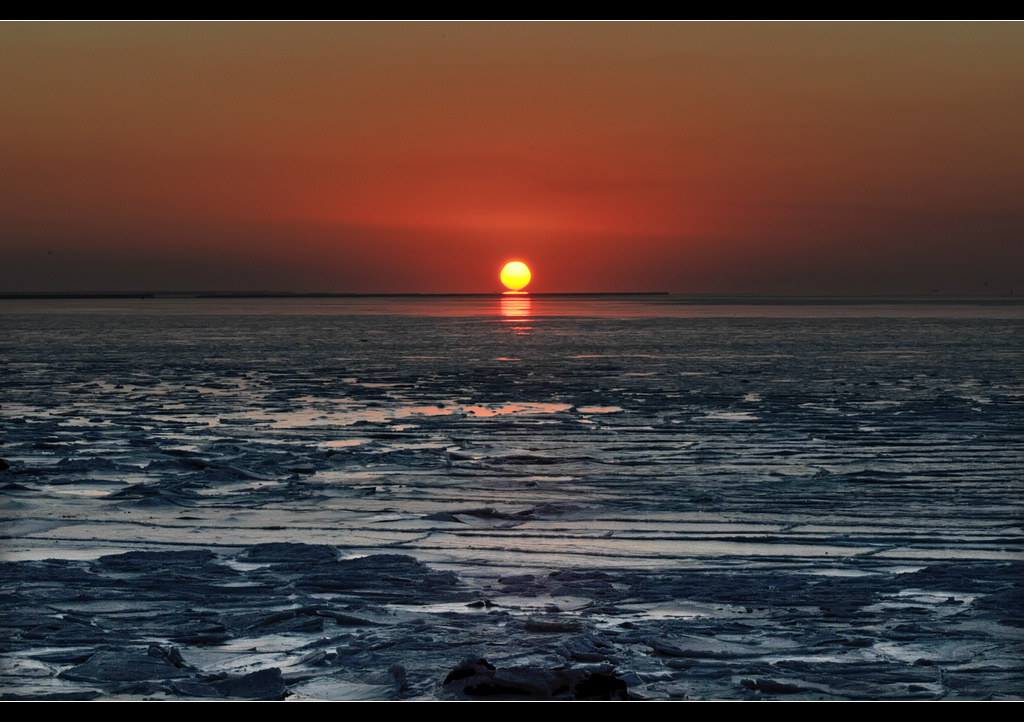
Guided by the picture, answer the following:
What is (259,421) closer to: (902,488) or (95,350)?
(902,488)

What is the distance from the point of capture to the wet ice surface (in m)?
5.06

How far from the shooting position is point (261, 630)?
5.62 meters

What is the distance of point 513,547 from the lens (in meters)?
7.38

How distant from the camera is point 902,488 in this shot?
377 inches

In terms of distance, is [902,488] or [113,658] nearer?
[113,658]

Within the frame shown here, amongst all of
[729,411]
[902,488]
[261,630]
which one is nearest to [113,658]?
[261,630]

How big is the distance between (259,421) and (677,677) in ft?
34.6

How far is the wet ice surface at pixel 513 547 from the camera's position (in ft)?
16.6
